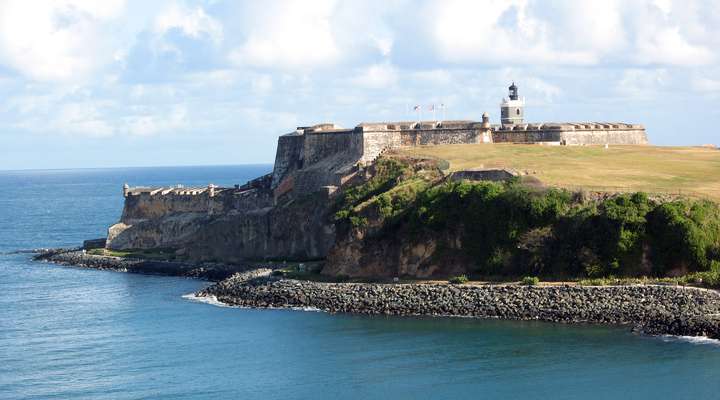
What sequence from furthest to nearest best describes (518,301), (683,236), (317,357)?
(683,236) < (518,301) < (317,357)

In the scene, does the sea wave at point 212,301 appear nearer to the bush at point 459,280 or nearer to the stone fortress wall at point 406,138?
the bush at point 459,280

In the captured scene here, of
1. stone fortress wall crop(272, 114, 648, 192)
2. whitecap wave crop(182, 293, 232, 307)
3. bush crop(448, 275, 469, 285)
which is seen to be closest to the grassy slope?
stone fortress wall crop(272, 114, 648, 192)

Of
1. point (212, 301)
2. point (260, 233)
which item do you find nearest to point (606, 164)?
point (260, 233)

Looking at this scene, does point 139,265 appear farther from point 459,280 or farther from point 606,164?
point 606,164

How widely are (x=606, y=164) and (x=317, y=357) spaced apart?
98.5 ft

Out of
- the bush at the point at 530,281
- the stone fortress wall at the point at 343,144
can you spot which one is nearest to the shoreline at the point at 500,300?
the bush at the point at 530,281

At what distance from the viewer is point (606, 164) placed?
74.9m

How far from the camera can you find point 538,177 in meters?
67.4

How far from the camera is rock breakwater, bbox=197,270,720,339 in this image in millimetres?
52219

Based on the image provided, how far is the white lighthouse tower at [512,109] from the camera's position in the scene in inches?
3627

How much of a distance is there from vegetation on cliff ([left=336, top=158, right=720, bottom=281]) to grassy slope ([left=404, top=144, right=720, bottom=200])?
128 inches

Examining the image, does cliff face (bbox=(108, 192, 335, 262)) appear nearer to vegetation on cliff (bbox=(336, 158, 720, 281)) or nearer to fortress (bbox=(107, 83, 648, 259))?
fortress (bbox=(107, 83, 648, 259))

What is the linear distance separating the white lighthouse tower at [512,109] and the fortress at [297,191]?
0.07m

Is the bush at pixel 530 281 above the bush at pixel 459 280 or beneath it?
above
